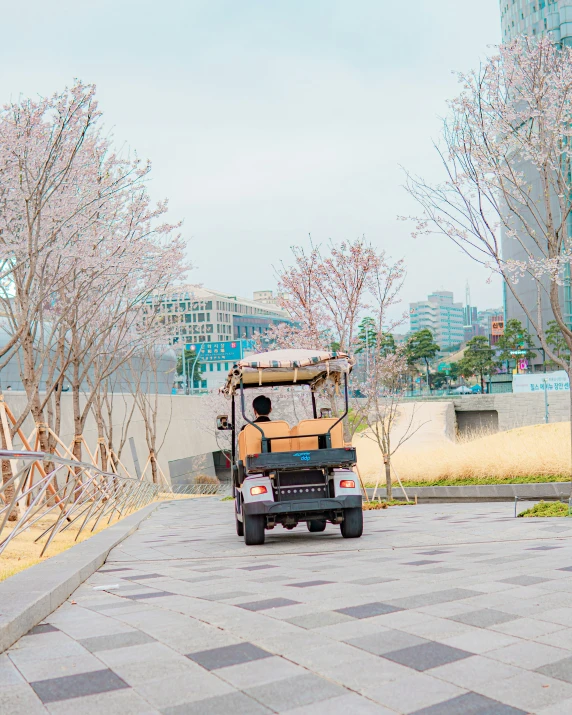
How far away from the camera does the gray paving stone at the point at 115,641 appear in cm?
401

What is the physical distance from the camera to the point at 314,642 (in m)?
3.82

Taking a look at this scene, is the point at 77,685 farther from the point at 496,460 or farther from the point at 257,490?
the point at 496,460

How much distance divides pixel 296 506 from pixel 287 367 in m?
2.13

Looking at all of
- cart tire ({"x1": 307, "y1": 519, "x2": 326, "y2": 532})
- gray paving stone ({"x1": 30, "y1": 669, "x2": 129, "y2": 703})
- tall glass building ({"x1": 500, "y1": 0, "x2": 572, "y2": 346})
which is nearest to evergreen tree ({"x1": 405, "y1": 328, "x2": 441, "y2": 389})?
tall glass building ({"x1": 500, "y1": 0, "x2": 572, "y2": 346})

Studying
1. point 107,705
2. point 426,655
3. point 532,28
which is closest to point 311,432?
point 426,655

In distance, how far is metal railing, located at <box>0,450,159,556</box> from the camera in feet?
17.4

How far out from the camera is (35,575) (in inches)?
234

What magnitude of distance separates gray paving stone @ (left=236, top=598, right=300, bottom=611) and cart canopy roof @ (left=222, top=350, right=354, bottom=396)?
5295mm

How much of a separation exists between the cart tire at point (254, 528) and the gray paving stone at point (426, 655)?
19.9 feet

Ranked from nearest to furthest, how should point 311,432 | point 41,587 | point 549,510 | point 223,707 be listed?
1. point 223,707
2. point 41,587
3. point 311,432
4. point 549,510

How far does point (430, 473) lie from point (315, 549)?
13378 mm

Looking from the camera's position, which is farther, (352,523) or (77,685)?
(352,523)

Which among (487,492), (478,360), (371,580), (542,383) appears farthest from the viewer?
(478,360)

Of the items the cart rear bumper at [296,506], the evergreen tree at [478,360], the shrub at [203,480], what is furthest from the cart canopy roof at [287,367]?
the evergreen tree at [478,360]
